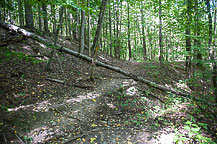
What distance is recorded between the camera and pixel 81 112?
16.3 feet

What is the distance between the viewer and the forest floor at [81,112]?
3801mm

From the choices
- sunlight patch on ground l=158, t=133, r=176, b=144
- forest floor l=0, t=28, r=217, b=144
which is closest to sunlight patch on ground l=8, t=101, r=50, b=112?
forest floor l=0, t=28, r=217, b=144

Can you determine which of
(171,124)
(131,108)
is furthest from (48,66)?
(171,124)

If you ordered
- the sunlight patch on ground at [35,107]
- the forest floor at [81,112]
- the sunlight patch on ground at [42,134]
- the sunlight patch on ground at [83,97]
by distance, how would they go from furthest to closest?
the sunlight patch on ground at [83,97] < the sunlight patch on ground at [35,107] < the forest floor at [81,112] < the sunlight patch on ground at [42,134]

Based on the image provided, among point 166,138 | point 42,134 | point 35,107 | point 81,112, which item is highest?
point 35,107

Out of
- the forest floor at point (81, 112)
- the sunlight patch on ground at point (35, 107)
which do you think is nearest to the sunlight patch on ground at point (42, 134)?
the forest floor at point (81, 112)

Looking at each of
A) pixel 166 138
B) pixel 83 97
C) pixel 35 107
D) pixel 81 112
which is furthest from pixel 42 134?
pixel 166 138

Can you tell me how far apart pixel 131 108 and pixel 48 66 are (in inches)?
210

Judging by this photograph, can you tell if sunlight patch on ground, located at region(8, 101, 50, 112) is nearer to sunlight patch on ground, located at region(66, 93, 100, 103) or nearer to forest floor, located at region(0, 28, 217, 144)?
forest floor, located at region(0, 28, 217, 144)

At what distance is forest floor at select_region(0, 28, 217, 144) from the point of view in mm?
3801

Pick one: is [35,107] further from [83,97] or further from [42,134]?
[83,97]

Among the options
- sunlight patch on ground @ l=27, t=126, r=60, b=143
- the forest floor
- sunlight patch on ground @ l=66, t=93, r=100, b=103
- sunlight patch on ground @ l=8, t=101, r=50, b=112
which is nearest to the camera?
sunlight patch on ground @ l=27, t=126, r=60, b=143

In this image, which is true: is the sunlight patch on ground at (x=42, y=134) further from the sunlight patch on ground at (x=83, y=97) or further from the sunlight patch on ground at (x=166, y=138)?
the sunlight patch on ground at (x=166, y=138)

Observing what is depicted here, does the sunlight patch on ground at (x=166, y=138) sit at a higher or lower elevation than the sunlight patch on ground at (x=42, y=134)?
lower
